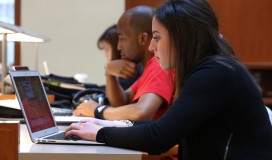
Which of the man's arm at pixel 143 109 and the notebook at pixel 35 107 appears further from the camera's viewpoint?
the man's arm at pixel 143 109

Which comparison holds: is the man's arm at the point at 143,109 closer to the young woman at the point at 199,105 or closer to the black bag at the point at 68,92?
the young woman at the point at 199,105

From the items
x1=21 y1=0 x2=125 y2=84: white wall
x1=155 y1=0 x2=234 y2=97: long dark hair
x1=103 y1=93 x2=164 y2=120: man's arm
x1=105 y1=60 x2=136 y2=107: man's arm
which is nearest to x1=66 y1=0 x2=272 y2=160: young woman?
x1=155 y1=0 x2=234 y2=97: long dark hair

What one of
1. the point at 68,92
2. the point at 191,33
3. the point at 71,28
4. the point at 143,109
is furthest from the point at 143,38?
the point at 71,28

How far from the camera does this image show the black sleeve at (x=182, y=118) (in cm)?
118

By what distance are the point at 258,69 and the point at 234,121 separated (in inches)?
123

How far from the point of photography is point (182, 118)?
117 cm

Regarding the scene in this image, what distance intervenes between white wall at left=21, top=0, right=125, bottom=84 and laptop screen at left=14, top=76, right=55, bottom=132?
276cm

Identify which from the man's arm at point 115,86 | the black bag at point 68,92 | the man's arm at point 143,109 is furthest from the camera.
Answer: the black bag at point 68,92

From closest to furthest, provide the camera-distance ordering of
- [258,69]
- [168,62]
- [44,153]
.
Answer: [44,153] < [168,62] < [258,69]

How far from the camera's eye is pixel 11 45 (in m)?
4.36

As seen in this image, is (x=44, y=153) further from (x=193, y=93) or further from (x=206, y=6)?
(x=206, y=6)

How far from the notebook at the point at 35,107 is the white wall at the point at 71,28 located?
9.05 ft

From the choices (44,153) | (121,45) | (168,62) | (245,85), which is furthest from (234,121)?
(121,45)

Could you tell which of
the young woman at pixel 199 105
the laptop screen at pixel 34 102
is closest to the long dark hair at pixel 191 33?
the young woman at pixel 199 105
